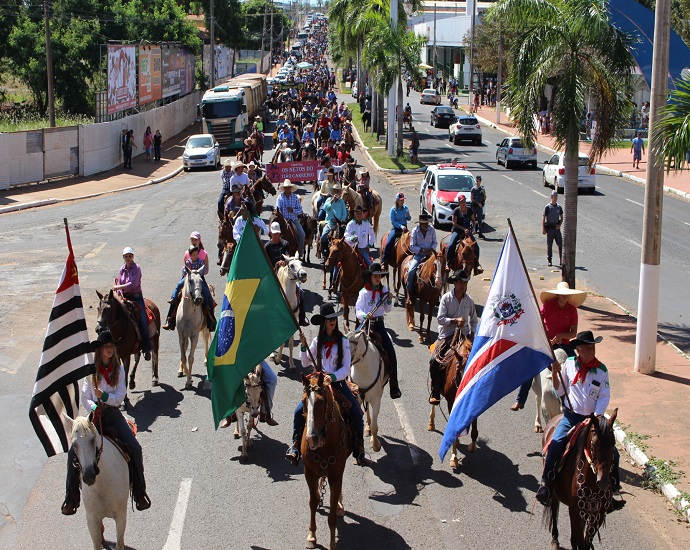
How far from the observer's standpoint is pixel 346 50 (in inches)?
2985

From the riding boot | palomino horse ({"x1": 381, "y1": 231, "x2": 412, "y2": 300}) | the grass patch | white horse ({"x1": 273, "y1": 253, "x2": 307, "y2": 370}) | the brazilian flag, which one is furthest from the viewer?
the grass patch

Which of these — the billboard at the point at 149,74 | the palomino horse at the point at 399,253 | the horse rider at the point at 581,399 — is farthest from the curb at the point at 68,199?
the horse rider at the point at 581,399

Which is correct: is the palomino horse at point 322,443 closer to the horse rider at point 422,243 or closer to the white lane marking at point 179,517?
the white lane marking at point 179,517

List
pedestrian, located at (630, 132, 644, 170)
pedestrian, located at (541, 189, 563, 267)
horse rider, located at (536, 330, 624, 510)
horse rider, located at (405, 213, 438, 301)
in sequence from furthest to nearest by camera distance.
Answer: pedestrian, located at (630, 132, 644, 170) → pedestrian, located at (541, 189, 563, 267) → horse rider, located at (405, 213, 438, 301) → horse rider, located at (536, 330, 624, 510)

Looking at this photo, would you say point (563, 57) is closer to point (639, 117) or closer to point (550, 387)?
point (550, 387)

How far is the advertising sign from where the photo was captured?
27.5 metres

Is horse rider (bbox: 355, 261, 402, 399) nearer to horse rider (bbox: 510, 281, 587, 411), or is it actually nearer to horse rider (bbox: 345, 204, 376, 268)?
horse rider (bbox: 510, 281, 587, 411)

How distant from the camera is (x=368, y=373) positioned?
475 inches

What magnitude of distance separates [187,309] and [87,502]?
20.9 ft

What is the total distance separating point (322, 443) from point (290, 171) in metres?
19.4

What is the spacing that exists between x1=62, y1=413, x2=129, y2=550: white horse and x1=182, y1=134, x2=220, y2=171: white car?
38.1m

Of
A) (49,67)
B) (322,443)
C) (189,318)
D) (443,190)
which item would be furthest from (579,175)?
(322,443)

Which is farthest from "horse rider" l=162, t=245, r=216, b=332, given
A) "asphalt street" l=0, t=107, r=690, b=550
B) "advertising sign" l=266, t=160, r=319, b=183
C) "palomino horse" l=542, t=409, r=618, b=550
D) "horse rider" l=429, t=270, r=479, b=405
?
"advertising sign" l=266, t=160, r=319, b=183

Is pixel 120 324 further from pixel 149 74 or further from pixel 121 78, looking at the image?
pixel 149 74
